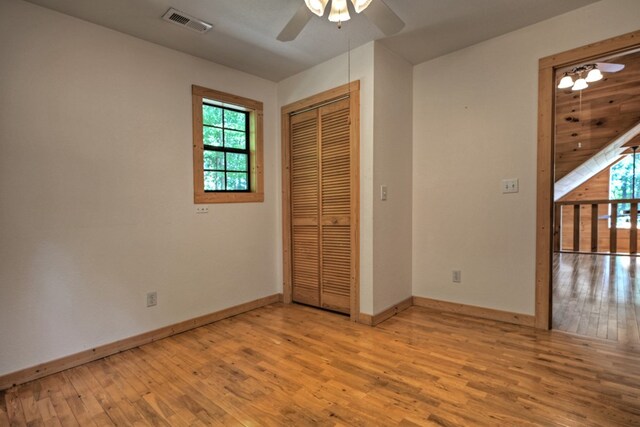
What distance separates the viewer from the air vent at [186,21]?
7.69 feet

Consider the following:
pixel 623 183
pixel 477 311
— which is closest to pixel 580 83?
pixel 477 311

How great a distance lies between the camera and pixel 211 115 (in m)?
3.26

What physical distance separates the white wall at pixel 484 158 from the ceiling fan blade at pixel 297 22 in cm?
181

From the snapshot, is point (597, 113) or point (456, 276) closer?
point (456, 276)

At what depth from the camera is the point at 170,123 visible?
9.40 feet

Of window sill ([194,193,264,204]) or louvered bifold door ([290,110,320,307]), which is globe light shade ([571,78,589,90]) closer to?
louvered bifold door ([290,110,320,307])

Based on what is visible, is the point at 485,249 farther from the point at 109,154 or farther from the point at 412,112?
the point at 109,154

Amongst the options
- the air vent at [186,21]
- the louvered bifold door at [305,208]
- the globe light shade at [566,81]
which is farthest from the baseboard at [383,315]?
the globe light shade at [566,81]

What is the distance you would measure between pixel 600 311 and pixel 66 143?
491 centimetres

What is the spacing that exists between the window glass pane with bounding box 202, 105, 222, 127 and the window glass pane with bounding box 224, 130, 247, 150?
0.14 m

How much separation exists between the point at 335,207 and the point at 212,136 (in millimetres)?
1460

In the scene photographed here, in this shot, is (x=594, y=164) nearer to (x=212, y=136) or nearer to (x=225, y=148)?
(x=225, y=148)

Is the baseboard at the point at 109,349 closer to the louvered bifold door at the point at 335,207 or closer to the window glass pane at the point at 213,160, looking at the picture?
the louvered bifold door at the point at 335,207

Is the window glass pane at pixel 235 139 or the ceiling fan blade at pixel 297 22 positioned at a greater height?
the ceiling fan blade at pixel 297 22
